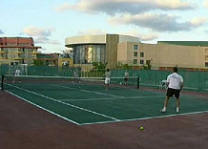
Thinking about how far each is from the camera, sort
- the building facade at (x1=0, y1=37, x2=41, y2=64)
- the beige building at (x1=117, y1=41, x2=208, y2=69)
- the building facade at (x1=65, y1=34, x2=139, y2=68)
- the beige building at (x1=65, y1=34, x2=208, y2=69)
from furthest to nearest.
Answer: the building facade at (x1=0, y1=37, x2=41, y2=64)
the building facade at (x1=65, y1=34, x2=139, y2=68)
the beige building at (x1=65, y1=34, x2=208, y2=69)
the beige building at (x1=117, y1=41, x2=208, y2=69)

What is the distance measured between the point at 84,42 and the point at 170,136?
282ft

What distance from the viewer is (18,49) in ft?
427

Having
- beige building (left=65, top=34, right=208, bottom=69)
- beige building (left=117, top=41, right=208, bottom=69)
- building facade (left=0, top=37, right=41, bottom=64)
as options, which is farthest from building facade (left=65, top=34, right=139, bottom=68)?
building facade (left=0, top=37, right=41, bottom=64)

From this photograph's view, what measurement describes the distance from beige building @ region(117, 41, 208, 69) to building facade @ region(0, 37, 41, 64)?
52292 mm

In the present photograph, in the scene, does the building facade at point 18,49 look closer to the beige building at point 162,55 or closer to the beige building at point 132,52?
the beige building at point 132,52

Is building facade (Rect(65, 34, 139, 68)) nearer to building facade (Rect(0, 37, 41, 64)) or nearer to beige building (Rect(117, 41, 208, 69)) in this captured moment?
beige building (Rect(117, 41, 208, 69))

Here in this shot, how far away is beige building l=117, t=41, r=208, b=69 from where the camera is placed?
85312 millimetres

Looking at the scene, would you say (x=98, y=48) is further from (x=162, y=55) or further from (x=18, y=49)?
(x=18, y=49)

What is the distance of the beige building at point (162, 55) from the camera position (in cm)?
8531

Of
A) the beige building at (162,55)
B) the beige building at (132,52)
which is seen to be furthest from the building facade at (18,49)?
the beige building at (162,55)

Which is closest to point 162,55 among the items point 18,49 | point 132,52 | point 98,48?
point 132,52

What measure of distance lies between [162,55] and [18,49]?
62.7 meters

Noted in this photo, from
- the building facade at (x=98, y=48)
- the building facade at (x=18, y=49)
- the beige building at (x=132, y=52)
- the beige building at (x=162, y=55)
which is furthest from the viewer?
the building facade at (x=18, y=49)

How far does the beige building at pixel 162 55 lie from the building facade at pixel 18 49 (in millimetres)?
52292
